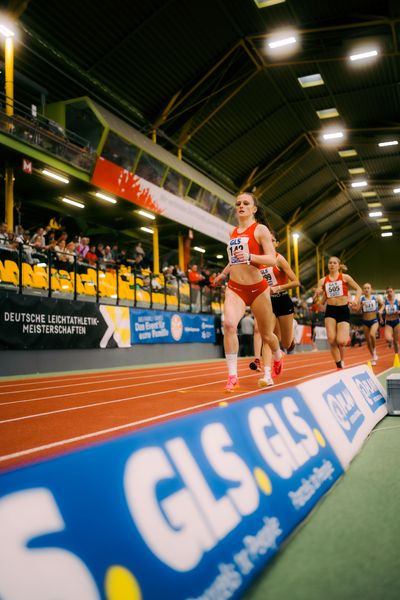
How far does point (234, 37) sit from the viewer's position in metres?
23.0

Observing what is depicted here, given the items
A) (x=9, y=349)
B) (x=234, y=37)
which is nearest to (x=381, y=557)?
(x=9, y=349)

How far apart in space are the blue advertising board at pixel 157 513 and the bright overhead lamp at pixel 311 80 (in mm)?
27549

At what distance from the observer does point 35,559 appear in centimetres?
119

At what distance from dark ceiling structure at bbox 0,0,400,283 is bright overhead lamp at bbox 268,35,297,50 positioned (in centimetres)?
31

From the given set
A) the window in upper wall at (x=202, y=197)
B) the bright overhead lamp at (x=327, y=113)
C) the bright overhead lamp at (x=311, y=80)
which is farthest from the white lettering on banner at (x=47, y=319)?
the bright overhead lamp at (x=327, y=113)

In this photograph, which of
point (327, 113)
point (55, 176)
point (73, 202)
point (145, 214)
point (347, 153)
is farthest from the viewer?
point (347, 153)

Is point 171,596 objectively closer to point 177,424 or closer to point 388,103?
point 177,424

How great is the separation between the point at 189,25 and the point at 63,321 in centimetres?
1424

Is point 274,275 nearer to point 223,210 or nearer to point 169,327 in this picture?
point 169,327

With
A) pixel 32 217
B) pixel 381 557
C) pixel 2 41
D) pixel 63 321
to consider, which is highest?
pixel 2 41

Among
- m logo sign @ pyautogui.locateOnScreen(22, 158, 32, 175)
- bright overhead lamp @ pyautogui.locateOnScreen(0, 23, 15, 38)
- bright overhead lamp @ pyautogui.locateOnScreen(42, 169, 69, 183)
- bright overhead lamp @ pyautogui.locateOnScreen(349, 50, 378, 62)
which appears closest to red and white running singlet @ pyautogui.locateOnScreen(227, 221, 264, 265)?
m logo sign @ pyautogui.locateOnScreen(22, 158, 32, 175)

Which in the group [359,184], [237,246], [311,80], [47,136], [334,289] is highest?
[311,80]

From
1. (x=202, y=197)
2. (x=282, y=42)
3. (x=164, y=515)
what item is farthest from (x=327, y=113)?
(x=164, y=515)

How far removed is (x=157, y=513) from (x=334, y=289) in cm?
864
